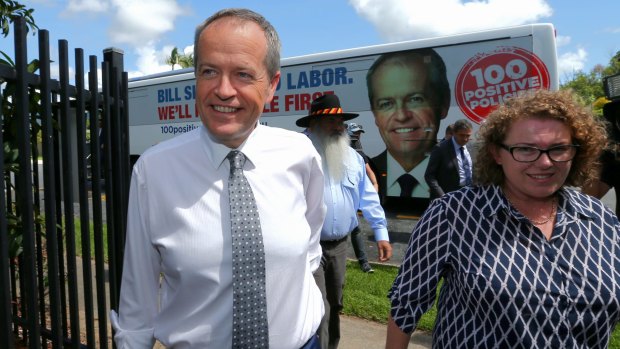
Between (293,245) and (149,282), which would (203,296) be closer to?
(149,282)

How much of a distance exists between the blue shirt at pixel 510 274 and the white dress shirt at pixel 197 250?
1.49ft

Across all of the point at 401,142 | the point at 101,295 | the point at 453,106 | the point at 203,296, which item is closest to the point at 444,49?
the point at 453,106

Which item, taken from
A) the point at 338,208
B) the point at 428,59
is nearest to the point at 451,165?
the point at 338,208

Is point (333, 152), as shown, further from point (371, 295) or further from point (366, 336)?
point (371, 295)

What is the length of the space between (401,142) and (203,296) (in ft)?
31.2

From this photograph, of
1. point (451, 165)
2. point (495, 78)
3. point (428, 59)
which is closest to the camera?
point (451, 165)

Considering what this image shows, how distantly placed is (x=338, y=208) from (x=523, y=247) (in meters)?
1.88

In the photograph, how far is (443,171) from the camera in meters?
6.60

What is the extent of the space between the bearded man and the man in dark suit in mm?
2939

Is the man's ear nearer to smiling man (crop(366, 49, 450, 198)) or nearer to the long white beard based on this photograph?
the long white beard

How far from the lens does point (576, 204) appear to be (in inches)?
73.9

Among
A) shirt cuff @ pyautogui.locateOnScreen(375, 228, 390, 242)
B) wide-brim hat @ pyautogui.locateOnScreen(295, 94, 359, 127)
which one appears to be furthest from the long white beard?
shirt cuff @ pyautogui.locateOnScreen(375, 228, 390, 242)

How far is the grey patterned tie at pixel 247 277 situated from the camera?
62.2 inches

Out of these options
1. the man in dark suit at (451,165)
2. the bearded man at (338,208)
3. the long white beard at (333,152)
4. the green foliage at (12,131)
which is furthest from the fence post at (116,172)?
the man in dark suit at (451,165)
